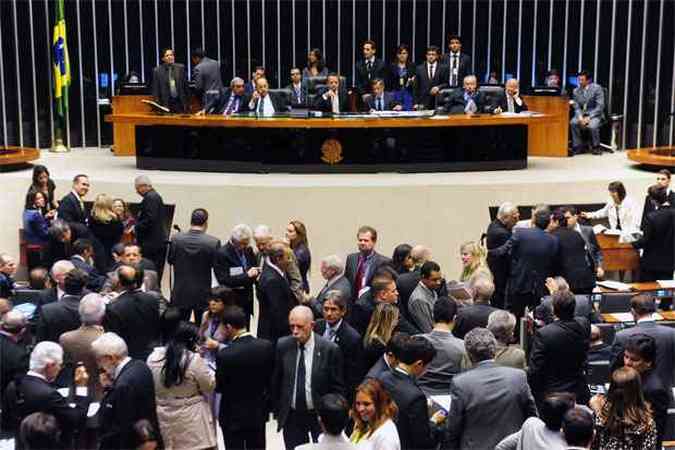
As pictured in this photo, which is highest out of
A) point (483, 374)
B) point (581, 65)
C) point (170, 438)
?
point (581, 65)

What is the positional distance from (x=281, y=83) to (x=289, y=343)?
13.0 metres

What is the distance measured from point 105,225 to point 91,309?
13.6 ft

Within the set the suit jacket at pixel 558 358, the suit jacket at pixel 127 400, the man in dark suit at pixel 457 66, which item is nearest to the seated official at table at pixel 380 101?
the man in dark suit at pixel 457 66

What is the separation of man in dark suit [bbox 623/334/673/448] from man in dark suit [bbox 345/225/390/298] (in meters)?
2.95

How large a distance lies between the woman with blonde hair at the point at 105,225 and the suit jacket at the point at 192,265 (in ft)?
3.73

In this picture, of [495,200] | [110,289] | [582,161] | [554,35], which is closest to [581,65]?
[554,35]

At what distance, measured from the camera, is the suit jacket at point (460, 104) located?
49.6 ft

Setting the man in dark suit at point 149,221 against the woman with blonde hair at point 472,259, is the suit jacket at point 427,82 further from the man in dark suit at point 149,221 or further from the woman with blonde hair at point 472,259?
the woman with blonde hair at point 472,259

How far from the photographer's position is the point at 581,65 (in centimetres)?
1911

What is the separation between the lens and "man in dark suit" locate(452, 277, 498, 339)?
7.74 m

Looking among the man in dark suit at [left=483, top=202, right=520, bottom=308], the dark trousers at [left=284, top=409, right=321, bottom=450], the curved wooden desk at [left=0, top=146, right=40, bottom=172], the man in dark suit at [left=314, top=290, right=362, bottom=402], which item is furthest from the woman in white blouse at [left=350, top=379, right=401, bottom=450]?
the curved wooden desk at [left=0, top=146, right=40, bottom=172]

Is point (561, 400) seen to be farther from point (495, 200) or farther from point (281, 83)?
point (281, 83)

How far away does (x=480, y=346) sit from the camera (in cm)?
647

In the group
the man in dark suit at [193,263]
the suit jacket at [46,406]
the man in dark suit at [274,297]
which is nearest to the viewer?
the suit jacket at [46,406]
